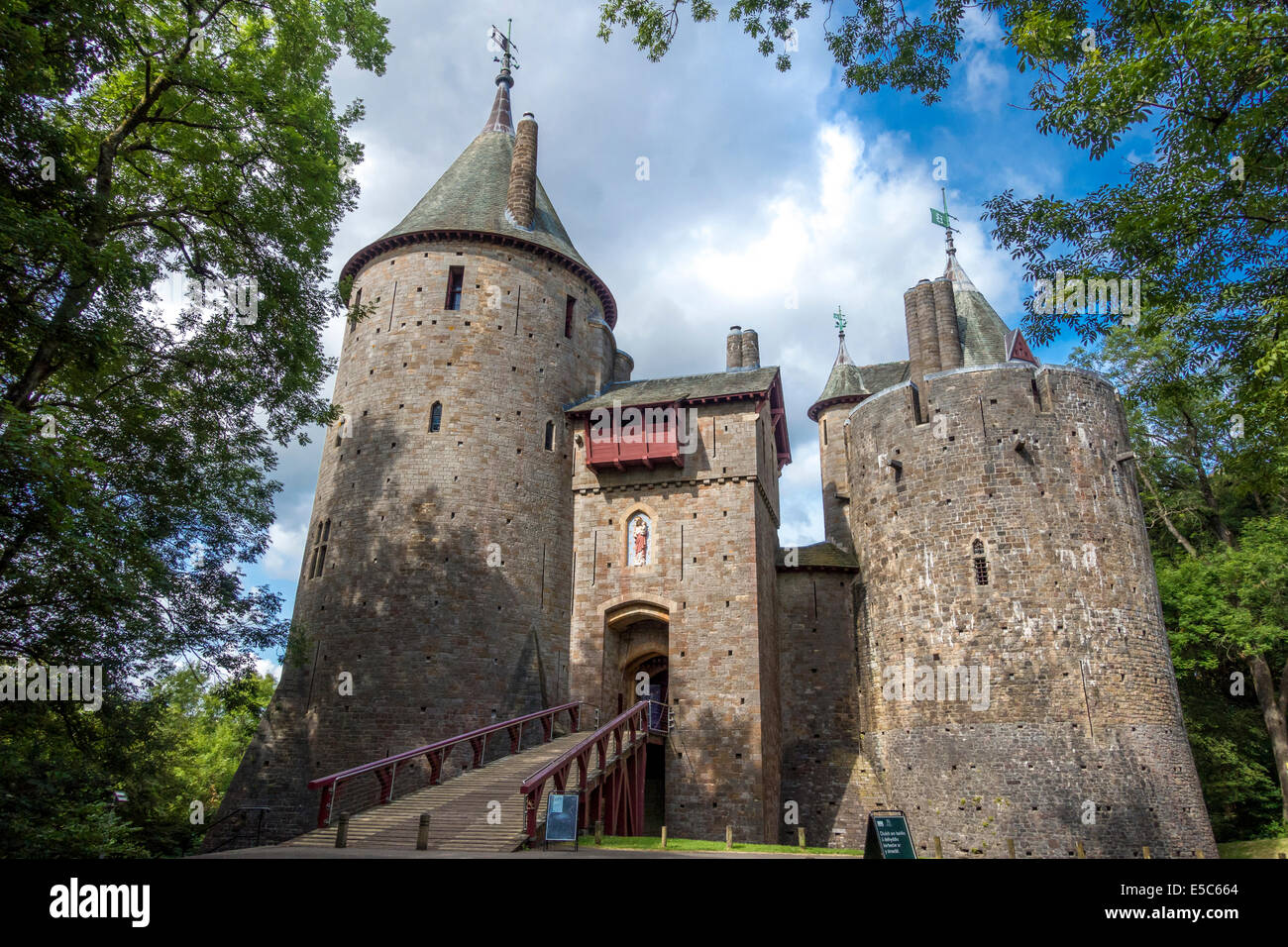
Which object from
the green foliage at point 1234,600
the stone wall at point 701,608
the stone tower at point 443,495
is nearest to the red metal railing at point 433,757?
the stone tower at point 443,495

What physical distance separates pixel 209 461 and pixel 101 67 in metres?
7.66

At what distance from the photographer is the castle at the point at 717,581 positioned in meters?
20.3

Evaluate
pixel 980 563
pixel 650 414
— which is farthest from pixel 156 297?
pixel 980 563

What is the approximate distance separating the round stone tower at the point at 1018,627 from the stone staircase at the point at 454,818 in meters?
11.3

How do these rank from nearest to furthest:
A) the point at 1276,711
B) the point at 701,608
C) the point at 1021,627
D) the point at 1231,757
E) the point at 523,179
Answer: the point at 1021,627, the point at 701,608, the point at 1276,711, the point at 1231,757, the point at 523,179

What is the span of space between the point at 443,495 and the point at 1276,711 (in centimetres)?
2832

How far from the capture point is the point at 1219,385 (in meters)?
12.6

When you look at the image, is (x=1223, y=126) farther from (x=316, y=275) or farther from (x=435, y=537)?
(x=435, y=537)

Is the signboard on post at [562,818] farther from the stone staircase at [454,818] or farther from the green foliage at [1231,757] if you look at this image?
the green foliage at [1231,757]

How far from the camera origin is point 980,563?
21.7 meters

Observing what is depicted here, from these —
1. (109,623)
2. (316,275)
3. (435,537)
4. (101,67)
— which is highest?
(101,67)

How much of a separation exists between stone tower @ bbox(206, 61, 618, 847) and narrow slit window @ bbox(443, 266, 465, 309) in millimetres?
65

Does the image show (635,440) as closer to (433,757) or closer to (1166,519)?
(433,757)
